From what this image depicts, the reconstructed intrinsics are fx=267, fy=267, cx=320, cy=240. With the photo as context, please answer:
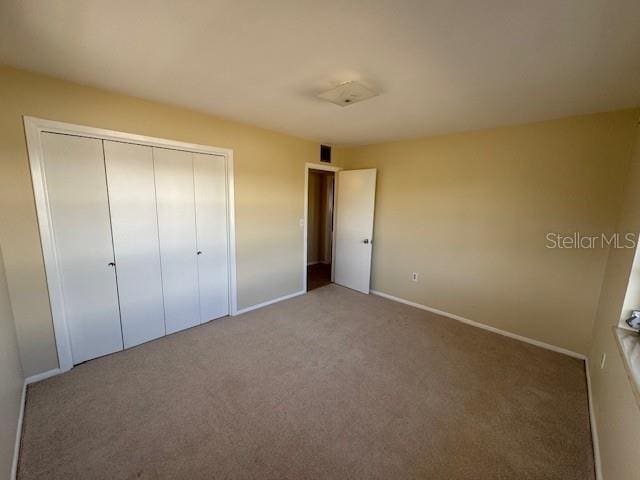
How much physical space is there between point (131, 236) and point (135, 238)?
0.12 feet

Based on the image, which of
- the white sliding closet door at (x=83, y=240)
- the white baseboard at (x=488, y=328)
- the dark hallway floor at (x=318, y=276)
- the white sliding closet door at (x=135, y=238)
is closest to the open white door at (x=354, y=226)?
the dark hallway floor at (x=318, y=276)

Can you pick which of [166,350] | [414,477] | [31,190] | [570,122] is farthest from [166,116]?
[570,122]

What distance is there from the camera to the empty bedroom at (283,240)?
4.65 feet

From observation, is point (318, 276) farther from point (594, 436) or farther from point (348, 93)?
point (594, 436)

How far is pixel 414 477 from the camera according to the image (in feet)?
4.77

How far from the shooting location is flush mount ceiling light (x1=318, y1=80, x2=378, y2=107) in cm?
186

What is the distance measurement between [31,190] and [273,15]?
84.8 inches

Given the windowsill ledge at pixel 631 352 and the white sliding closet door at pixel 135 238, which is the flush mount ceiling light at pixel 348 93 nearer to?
the white sliding closet door at pixel 135 238

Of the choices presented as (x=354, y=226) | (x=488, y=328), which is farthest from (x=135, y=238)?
(x=488, y=328)

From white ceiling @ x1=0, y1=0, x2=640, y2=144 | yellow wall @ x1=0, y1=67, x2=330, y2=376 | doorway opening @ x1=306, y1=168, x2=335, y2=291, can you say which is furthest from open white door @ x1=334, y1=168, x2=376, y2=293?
white ceiling @ x1=0, y1=0, x2=640, y2=144

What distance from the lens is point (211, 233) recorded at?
3047mm

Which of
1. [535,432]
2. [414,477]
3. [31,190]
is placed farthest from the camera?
[31,190]

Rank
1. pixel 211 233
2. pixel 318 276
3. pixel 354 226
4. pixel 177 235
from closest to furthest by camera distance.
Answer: pixel 177 235, pixel 211 233, pixel 354 226, pixel 318 276

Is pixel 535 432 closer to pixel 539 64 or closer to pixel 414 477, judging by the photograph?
pixel 414 477
